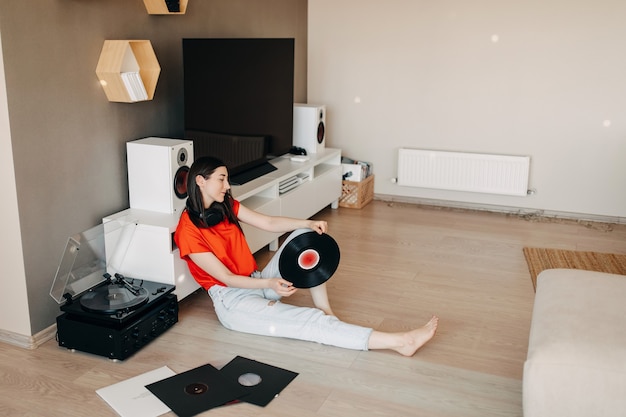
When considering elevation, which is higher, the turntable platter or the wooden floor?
the turntable platter

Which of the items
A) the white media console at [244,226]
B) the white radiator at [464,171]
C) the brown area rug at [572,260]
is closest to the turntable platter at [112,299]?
the white media console at [244,226]

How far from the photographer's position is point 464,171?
518 cm

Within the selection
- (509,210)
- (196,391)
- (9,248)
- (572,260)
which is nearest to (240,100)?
(9,248)

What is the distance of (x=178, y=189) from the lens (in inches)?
130

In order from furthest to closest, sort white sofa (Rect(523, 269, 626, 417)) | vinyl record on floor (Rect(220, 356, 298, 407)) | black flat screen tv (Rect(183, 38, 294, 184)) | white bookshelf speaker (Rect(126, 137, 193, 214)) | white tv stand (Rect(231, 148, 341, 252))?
1. white tv stand (Rect(231, 148, 341, 252))
2. black flat screen tv (Rect(183, 38, 294, 184))
3. white bookshelf speaker (Rect(126, 137, 193, 214))
4. vinyl record on floor (Rect(220, 356, 298, 407))
5. white sofa (Rect(523, 269, 626, 417))

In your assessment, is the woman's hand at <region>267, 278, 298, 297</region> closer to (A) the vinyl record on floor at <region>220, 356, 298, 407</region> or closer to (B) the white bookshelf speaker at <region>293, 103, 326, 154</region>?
(A) the vinyl record on floor at <region>220, 356, 298, 407</region>

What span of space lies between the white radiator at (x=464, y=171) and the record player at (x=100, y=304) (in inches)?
111

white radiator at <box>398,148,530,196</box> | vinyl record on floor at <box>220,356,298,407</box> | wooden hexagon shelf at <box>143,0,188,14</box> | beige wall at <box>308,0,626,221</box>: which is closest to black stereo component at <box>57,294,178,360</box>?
vinyl record on floor at <box>220,356,298,407</box>

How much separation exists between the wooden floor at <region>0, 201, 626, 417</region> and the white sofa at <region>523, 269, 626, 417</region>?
1.40 feet

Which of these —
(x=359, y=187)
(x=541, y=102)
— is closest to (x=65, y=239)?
(x=359, y=187)

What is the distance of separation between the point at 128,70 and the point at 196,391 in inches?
65.4

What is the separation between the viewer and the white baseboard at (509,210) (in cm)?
496

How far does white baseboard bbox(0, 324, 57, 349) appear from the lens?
290cm

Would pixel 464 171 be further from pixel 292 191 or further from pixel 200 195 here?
pixel 200 195
